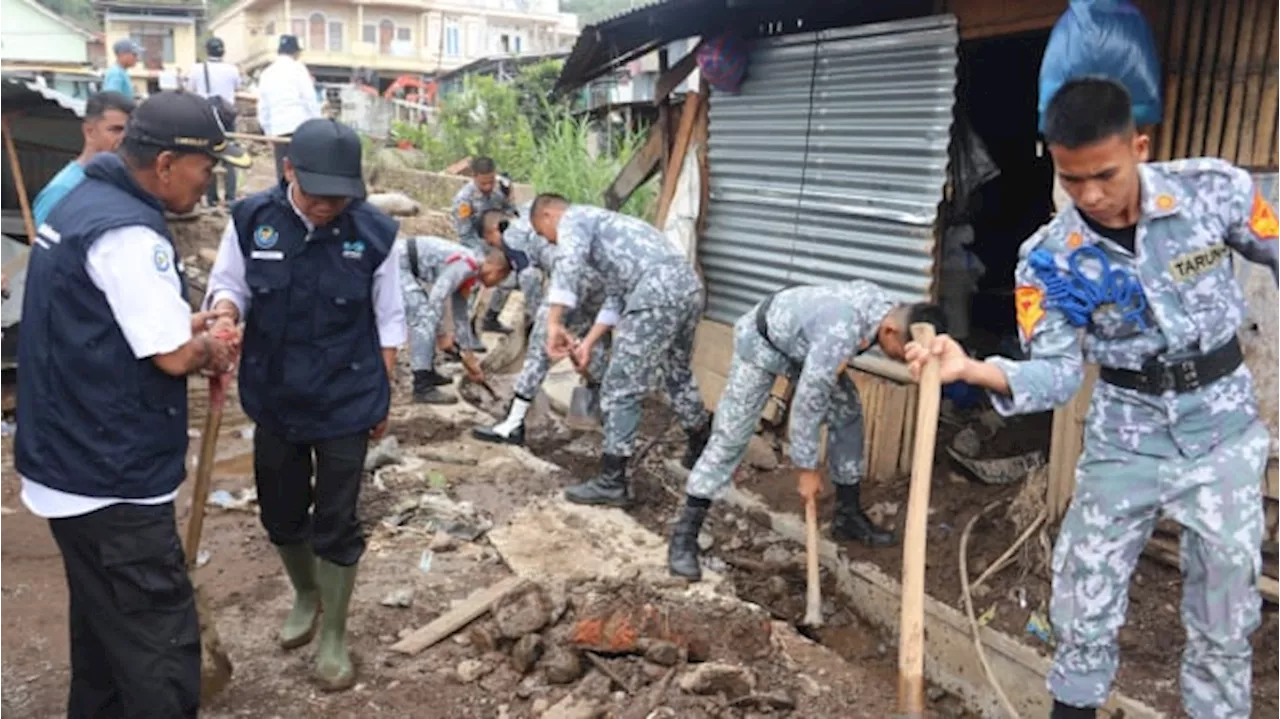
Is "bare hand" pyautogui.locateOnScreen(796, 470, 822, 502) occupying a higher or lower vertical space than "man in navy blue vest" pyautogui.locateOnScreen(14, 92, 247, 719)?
lower

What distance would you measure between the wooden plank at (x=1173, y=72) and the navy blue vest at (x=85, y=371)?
3.93m

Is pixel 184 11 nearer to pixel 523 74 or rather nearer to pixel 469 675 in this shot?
pixel 523 74

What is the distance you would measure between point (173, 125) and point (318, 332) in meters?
1.02

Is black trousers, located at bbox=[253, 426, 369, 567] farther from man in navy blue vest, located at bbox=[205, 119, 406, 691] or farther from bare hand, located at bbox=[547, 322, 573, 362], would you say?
bare hand, located at bbox=[547, 322, 573, 362]

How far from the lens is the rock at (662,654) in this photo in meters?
3.98

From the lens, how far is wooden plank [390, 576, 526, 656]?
13.7ft

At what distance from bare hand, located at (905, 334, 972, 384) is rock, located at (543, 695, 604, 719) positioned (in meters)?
1.76

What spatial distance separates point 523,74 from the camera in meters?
21.0

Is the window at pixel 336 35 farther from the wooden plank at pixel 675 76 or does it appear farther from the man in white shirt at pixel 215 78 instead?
the wooden plank at pixel 675 76

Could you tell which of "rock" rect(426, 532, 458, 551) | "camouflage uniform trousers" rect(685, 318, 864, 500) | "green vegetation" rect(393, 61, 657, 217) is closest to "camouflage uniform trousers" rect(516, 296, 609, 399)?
"rock" rect(426, 532, 458, 551)

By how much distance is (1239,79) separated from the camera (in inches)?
163

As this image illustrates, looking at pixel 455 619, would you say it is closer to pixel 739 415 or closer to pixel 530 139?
pixel 739 415

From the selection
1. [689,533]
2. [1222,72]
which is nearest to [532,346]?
[689,533]

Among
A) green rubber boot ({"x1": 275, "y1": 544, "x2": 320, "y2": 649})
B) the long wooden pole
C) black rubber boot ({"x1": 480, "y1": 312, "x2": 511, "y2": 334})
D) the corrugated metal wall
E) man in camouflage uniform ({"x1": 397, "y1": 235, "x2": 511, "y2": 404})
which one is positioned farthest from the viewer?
black rubber boot ({"x1": 480, "y1": 312, "x2": 511, "y2": 334})
